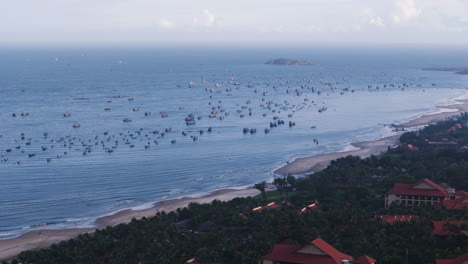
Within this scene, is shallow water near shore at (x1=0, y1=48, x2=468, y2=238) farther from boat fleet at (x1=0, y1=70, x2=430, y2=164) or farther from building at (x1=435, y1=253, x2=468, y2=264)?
building at (x1=435, y1=253, x2=468, y2=264)

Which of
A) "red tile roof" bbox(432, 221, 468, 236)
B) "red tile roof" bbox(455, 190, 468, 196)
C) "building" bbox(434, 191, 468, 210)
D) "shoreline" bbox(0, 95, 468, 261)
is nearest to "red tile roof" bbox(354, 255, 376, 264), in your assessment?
"red tile roof" bbox(432, 221, 468, 236)

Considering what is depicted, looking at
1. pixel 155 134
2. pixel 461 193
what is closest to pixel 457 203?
pixel 461 193

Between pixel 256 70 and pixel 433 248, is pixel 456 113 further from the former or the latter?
pixel 256 70

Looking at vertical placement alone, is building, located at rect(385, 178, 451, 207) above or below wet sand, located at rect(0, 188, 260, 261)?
above

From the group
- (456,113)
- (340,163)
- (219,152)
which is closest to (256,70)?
(456,113)

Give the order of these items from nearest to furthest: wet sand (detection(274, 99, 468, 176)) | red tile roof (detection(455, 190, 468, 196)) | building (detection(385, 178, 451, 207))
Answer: red tile roof (detection(455, 190, 468, 196))
building (detection(385, 178, 451, 207))
wet sand (detection(274, 99, 468, 176))

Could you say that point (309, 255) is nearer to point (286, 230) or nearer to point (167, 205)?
point (286, 230)
